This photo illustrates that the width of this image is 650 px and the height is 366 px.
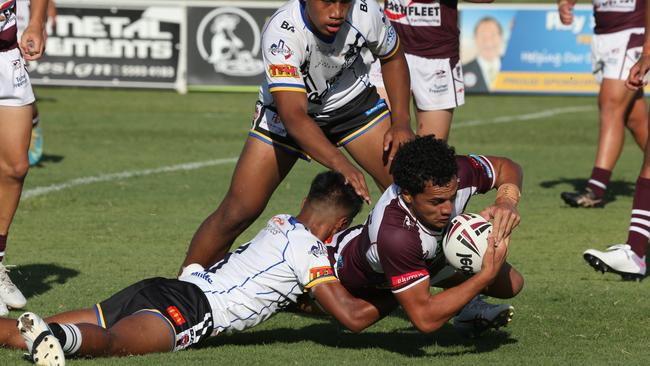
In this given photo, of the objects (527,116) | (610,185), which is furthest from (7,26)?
(527,116)

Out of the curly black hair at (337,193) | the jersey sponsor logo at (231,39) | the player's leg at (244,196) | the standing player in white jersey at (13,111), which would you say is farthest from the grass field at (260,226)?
the jersey sponsor logo at (231,39)

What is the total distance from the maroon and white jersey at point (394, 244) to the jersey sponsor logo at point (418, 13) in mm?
3099

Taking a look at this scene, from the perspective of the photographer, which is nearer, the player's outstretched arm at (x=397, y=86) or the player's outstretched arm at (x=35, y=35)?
the player's outstretched arm at (x=397, y=86)

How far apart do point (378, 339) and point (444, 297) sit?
863 millimetres

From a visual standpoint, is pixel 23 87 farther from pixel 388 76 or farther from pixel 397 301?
pixel 397 301

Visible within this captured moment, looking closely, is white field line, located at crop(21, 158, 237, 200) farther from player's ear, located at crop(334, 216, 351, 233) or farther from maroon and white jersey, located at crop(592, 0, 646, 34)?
player's ear, located at crop(334, 216, 351, 233)

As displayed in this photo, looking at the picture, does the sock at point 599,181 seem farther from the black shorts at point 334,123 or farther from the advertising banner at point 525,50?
the advertising banner at point 525,50

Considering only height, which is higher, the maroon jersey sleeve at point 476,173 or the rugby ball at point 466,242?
the maroon jersey sleeve at point 476,173

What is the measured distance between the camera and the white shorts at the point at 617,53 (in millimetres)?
11352

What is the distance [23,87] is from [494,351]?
10.9 feet

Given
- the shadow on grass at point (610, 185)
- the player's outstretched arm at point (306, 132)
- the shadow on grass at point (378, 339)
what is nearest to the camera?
the player's outstretched arm at point (306, 132)

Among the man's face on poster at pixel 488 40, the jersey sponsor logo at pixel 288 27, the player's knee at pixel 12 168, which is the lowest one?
the man's face on poster at pixel 488 40

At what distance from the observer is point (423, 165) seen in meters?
5.85

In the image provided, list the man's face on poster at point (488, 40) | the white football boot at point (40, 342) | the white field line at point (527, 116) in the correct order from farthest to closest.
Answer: the man's face on poster at point (488, 40)
the white field line at point (527, 116)
the white football boot at point (40, 342)
